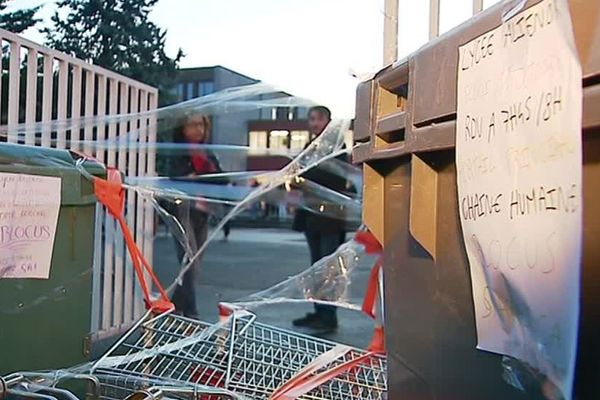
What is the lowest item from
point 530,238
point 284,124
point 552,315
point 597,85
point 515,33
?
point 552,315

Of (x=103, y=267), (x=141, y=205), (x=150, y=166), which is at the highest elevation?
(x=150, y=166)

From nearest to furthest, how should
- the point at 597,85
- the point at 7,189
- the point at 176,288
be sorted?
the point at 597,85
the point at 7,189
the point at 176,288

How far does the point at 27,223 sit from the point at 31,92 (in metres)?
1.65

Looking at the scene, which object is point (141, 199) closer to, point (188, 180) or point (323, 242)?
point (188, 180)

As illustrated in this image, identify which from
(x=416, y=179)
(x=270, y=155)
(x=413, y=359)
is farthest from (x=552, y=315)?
(x=270, y=155)

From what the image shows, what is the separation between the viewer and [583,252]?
103 centimetres

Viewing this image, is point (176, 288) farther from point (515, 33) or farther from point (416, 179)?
point (515, 33)

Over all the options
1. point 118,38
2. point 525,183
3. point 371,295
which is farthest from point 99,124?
point 118,38

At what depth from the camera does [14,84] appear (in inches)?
150

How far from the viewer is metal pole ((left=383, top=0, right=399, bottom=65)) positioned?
200 cm

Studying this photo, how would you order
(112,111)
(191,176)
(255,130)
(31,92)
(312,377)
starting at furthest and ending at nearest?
1. (255,130)
2. (191,176)
3. (112,111)
4. (31,92)
5. (312,377)

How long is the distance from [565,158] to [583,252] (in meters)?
0.15

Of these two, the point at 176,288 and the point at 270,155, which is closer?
the point at 176,288

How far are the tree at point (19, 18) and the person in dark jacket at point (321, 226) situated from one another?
10.6ft
